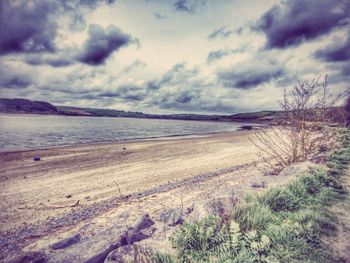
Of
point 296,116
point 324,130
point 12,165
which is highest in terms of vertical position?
point 296,116

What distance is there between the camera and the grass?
9.47ft

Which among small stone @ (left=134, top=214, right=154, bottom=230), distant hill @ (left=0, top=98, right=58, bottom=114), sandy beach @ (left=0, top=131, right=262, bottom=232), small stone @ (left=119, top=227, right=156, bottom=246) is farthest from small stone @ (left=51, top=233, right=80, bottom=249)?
distant hill @ (left=0, top=98, right=58, bottom=114)

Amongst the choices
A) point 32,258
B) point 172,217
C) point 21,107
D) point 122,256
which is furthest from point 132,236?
point 21,107

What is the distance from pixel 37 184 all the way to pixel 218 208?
31.3ft

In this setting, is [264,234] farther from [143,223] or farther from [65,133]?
[65,133]

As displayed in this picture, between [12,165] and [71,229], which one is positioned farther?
[12,165]

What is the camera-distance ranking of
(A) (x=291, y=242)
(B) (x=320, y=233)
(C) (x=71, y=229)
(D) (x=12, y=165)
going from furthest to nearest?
(D) (x=12, y=165)
(C) (x=71, y=229)
(B) (x=320, y=233)
(A) (x=291, y=242)

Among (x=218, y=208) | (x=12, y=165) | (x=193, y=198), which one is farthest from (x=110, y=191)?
(x=12, y=165)

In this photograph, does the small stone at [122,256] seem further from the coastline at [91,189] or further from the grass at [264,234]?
the coastline at [91,189]

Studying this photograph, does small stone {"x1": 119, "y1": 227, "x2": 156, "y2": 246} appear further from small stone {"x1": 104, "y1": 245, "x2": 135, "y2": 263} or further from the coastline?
the coastline

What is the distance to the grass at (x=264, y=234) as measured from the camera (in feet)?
9.47

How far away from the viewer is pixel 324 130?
924 cm

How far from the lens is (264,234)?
11.0ft

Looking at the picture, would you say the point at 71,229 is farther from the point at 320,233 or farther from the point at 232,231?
the point at 320,233
